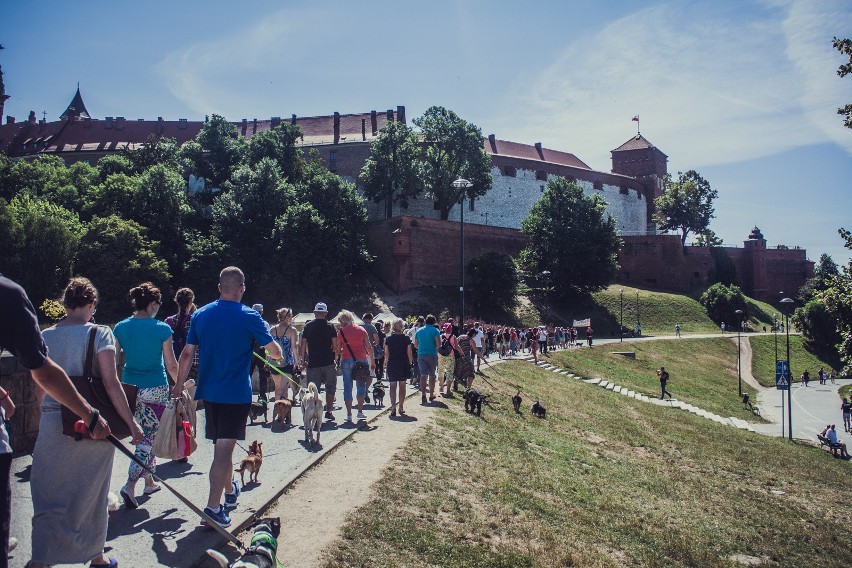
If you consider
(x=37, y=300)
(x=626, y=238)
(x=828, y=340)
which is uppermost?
(x=626, y=238)

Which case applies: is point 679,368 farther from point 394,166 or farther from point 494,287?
point 394,166

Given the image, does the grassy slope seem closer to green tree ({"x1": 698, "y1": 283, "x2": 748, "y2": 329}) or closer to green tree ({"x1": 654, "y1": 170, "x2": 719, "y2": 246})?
green tree ({"x1": 698, "y1": 283, "x2": 748, "y2": 329})

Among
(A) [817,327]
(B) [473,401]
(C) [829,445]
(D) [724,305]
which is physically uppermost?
(D) [724,305]

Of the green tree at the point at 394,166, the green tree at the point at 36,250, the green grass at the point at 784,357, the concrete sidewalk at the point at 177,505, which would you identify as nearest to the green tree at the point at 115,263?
the green tree at the point at 36,250

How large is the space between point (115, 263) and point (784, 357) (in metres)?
51.4

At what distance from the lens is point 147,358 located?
6535mm

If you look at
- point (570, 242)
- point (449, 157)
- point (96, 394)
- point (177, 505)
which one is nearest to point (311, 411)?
point (177, 505)

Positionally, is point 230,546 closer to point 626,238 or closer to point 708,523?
point 708,523

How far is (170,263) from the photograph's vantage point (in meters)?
49.3

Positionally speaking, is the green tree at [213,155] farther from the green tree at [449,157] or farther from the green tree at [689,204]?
the green tree at [689,204]

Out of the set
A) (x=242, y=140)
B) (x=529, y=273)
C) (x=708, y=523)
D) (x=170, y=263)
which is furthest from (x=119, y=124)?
(x=708, y=523)

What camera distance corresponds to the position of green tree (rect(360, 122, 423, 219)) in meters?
57.5

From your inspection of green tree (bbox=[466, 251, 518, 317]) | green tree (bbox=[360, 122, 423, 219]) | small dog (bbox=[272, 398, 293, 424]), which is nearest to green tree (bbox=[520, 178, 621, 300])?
green tree (bbox=[466, 251, 518, 317])

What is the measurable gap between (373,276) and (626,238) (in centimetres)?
3082
